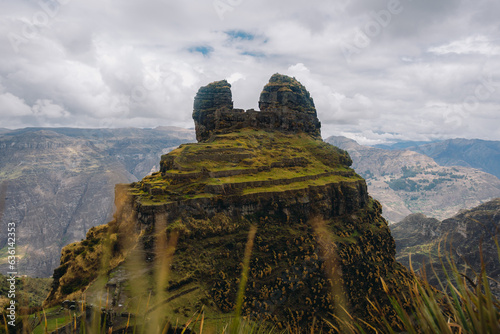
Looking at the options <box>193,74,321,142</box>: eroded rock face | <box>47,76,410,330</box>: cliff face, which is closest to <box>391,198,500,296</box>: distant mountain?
<box>47,76,410,330</box>: cliff face

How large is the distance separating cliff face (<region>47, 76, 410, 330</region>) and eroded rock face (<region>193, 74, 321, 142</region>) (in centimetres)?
1440

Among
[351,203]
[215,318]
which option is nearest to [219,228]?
[215,318]

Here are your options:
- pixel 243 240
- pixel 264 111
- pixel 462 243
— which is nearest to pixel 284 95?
pixel 264 111

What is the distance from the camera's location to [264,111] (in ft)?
325

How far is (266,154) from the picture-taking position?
79.1m

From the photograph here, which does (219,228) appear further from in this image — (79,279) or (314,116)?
(314,116)

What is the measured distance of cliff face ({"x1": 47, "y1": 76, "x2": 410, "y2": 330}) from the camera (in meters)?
46.0

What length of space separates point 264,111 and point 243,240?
55450mm

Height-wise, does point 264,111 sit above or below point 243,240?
above

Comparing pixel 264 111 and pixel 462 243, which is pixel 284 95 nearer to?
pixel 264 111

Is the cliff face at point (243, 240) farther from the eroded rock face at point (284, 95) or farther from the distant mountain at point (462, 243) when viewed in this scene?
the distant mountain at point (462, 243)

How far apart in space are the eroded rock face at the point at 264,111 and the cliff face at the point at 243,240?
14.4m

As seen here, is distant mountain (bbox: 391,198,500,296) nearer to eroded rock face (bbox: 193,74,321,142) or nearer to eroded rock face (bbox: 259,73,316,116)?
eroded rock face (bbox: 193,74,321,142)

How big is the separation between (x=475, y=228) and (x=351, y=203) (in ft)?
405
